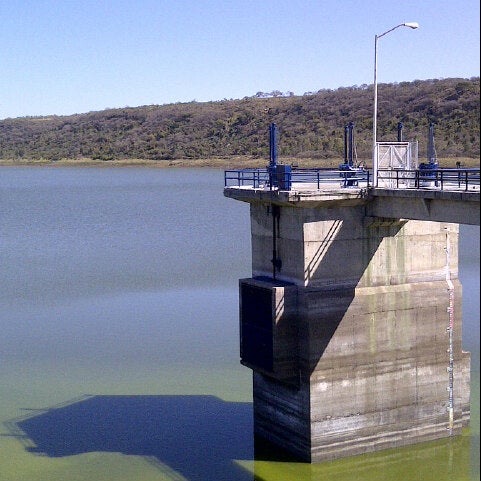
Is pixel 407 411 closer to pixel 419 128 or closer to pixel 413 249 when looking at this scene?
pixel 413 249

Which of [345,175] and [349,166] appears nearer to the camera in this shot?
[345,175]

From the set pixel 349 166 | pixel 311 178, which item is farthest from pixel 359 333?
pixel 349 166

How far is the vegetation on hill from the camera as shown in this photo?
70688 millimetres

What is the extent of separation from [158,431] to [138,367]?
4604 millimetres

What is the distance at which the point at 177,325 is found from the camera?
28078 millimetres

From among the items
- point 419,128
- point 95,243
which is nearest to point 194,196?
point 419,128

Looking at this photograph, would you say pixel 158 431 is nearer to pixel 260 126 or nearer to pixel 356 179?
pixel 356 179

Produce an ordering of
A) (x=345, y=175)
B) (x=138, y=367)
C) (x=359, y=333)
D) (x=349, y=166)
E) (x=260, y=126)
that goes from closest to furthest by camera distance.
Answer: (x=359, y=333), (x=345, y=175), (x=349, y=166), (x=138, y=367), (x=260, y=126)

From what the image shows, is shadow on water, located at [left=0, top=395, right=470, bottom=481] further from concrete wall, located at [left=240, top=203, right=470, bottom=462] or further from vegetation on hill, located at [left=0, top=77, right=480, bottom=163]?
vegetation on hill, located at [left=0, top=77, right=480, bottom=163]

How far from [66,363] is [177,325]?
4286 millimetres

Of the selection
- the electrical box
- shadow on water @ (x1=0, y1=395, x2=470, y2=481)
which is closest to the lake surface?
shadow on water @ (x1=0, y1=395, x2=470, y2=481)

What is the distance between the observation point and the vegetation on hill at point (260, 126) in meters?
70.7

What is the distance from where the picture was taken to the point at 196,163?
99000mm

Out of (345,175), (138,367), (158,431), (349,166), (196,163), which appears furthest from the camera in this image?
(196,163)
